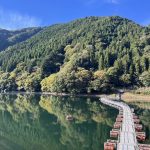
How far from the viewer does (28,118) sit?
84438 millimetres

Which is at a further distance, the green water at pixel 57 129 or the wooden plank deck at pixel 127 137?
the green water at pixel 57 129

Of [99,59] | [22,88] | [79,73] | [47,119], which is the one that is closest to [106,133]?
[47,119]

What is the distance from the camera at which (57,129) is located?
66.6 m

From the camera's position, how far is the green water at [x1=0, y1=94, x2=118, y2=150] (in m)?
53.7

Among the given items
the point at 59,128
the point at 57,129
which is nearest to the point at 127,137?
the point at 57,129

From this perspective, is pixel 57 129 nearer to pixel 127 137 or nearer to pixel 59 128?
pixel 59 128

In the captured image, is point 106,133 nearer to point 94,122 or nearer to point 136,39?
point 94,122

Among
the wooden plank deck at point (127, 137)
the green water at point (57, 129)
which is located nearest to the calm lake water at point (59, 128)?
the green water at point (57, 129)

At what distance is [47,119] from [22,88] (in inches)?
4046

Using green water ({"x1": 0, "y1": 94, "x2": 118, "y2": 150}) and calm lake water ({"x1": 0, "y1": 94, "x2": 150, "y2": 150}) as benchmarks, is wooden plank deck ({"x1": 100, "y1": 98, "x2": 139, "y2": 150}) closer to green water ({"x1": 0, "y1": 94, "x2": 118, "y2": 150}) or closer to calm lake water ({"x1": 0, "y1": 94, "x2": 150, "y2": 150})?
calm lake water ({"x1": 0, "y1": 94, "x2": 150, "y2": 150})

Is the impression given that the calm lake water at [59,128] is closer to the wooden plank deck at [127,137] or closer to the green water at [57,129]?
the green water at [57,129]

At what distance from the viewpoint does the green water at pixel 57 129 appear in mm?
53688

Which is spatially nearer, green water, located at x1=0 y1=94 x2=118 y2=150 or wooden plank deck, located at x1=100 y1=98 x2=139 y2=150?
wooden plank deck, located at x1=100 y1=98 x2=139 y2=150

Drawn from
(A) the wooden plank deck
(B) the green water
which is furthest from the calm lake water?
(A) the wooden plank deck
